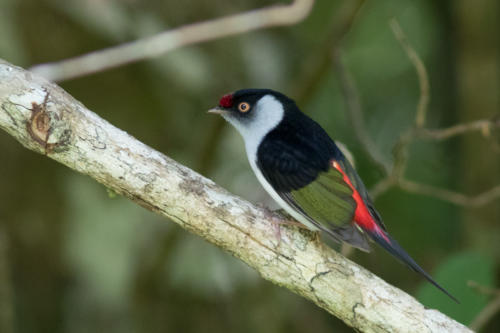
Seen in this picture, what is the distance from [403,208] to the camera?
4.76 meters

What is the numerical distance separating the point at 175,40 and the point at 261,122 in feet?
2.25

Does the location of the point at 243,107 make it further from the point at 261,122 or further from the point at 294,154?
the point at 294,154

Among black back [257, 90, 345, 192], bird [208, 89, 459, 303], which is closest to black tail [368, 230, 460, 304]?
bird [208, 89, 459, 303]

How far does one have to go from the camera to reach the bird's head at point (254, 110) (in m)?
3.12

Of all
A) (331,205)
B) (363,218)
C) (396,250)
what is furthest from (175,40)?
(396,250)

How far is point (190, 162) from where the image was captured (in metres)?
4.48

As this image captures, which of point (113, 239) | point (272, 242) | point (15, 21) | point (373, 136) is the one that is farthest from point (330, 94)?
point (272, 242)

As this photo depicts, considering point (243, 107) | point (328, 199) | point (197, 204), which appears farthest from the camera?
point (243, 107)

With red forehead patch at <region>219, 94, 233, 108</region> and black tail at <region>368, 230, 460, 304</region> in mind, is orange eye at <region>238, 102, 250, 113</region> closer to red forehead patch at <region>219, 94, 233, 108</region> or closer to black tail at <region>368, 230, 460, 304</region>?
red forehead patch at <region>219, 94, 233, 108</region>

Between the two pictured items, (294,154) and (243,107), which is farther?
(243,107)

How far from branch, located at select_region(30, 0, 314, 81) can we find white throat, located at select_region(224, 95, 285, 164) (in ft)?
1.84

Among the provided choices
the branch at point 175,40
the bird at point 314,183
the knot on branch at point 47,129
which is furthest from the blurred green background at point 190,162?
the knot on branch at point 47,129

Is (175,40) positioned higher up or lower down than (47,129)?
higher up

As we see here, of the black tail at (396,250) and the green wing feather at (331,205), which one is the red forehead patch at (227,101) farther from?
the black tail at (396,250)
